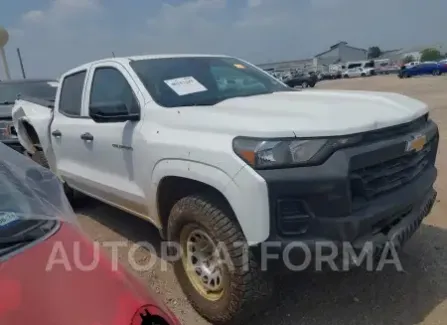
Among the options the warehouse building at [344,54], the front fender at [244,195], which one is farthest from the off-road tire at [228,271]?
the warehouse building at [344,54]

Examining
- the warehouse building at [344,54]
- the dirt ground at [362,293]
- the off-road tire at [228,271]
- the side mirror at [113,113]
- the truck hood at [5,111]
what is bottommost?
the warehouse building at [344,54]

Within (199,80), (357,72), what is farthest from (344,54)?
(199,80)

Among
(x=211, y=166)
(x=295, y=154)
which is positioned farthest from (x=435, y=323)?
(x=211, y=166)

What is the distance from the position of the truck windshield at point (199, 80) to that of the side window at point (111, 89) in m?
0.15

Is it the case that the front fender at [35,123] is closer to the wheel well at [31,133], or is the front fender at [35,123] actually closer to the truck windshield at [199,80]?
the wheel well at [31,133]

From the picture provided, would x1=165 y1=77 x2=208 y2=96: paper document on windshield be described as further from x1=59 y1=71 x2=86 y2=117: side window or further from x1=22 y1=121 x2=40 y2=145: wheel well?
x1=22 y1=121 x2=40 y2=145: wheel well

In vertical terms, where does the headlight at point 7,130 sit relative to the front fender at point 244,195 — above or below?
below

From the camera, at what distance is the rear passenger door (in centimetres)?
430

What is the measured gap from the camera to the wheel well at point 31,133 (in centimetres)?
560

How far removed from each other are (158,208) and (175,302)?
698 mm

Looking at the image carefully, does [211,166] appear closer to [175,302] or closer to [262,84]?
[175,302]

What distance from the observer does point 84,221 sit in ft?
16.9

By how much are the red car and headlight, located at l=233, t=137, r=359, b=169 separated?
97 cm

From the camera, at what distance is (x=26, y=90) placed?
26.8ft
